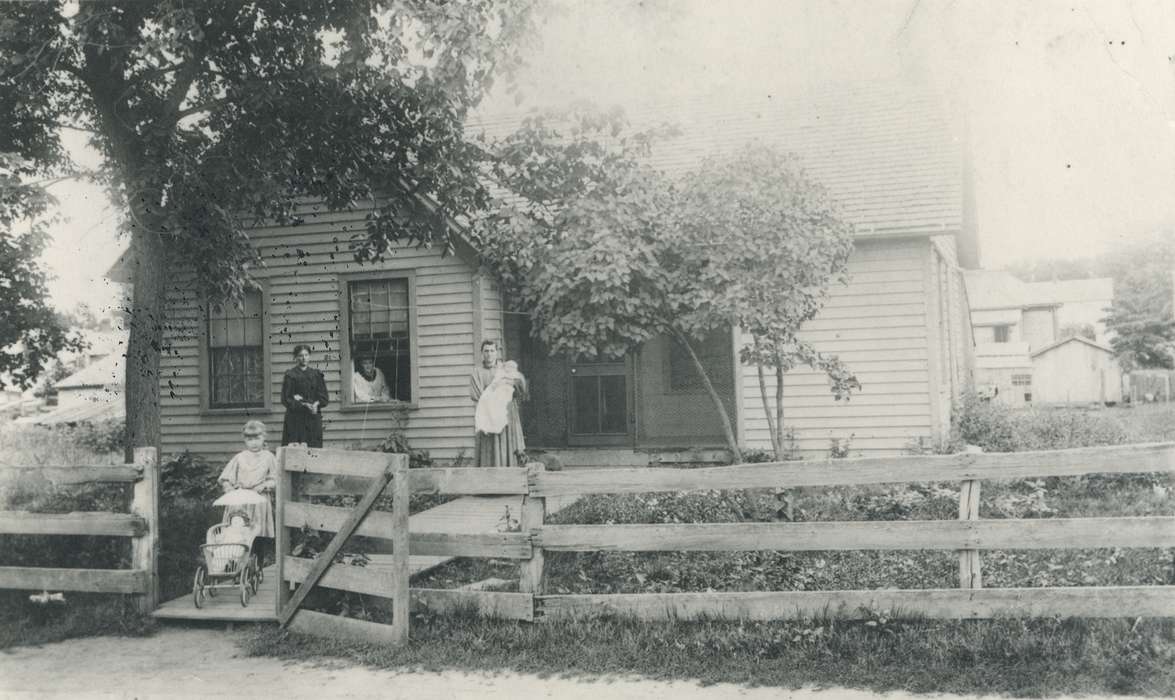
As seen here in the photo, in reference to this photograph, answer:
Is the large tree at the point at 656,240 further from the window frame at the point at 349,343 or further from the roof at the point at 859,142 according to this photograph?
the window frame at the point at 349,343

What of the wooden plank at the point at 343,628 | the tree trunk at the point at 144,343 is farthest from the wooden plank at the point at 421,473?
the tree trunk at the point at 144,343

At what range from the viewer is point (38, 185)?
27.0 ft

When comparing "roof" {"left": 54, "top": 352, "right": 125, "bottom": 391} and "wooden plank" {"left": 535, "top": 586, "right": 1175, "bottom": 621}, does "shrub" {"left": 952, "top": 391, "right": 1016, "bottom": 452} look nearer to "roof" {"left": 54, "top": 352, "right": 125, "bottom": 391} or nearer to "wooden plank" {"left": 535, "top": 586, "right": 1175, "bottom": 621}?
"wooden plank" {"left": 535, "top": 586, "right": 1175, "bottom": 621}

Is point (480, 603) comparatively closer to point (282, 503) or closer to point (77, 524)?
point (282, 503)

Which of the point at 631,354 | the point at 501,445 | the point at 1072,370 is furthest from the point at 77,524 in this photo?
the point at 1072,370

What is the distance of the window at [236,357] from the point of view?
1406cm

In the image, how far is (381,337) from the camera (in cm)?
1351

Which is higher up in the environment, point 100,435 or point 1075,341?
point 1075,341

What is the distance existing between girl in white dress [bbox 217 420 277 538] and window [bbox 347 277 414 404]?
596 cm

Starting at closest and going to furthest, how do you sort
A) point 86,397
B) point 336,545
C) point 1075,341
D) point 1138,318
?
point 336,545 → point 86,397 → point 1138,318 → point 1075,341

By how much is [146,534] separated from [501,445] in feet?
14.8

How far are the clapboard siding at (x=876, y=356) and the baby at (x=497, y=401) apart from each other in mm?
4460

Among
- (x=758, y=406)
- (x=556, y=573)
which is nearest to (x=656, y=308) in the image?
(x=758, y=406)

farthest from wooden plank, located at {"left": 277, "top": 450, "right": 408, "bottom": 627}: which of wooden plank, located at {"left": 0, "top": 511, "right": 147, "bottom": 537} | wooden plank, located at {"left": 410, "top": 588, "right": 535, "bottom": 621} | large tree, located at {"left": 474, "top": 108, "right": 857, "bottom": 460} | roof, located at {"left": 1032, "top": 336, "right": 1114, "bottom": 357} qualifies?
roof, located at {"left": 1032, "top": 336, "right": 1114, "bottom": 357}
